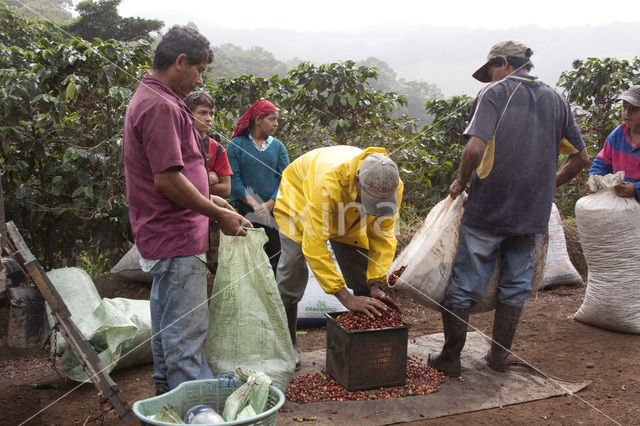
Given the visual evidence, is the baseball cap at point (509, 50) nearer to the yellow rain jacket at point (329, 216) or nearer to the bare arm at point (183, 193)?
the yellow rain jacket at point (329, 216)

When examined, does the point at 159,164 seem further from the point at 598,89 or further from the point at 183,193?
the point at 598,89

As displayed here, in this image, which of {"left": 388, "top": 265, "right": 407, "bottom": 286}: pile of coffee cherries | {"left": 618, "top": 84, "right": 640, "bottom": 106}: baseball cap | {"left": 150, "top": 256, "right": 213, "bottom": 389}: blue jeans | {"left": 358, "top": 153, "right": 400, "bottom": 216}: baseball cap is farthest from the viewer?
{"left": 618, "top": 84, "right": 640, "bottom": 106}: baseball cap

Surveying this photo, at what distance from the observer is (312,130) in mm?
4965

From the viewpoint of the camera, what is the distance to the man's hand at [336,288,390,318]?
2.48m

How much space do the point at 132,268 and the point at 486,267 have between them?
2.33 m

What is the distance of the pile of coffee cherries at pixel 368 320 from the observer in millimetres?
2529

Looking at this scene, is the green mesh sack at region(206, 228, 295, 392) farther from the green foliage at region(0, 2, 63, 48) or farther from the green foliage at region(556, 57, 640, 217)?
the green foliage at region(0, 2, 63, 48)

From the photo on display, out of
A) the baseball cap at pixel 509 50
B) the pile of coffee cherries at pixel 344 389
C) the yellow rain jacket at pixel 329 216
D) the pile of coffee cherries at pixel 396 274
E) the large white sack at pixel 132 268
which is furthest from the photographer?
the large white sack at pixel 132 268

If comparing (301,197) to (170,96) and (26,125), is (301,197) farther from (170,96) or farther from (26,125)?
(26,125)

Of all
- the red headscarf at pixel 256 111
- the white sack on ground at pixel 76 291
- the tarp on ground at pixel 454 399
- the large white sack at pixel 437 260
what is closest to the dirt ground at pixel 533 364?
the tarp on ground at pixel 454 399

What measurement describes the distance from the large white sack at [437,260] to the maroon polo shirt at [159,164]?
1190mm

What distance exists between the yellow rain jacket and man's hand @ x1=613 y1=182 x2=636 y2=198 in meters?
1.61

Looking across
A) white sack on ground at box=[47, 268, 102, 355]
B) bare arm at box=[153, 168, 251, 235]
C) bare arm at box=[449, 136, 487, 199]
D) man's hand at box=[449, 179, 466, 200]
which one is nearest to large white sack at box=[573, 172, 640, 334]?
man's hand at box=[449, 179, 466, 200]

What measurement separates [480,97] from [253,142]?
155 centimetres
